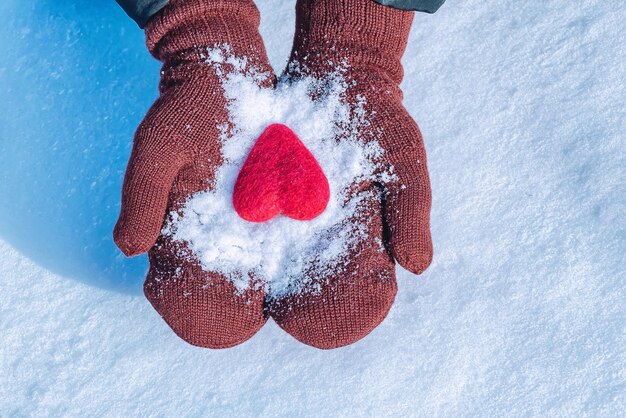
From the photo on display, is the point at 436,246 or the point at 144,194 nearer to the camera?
the point at 144,194

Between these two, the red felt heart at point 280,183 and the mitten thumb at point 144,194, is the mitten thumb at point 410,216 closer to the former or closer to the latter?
the red felt heart at point 280,183

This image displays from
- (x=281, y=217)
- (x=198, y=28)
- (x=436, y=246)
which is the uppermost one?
(x=198, y=28)

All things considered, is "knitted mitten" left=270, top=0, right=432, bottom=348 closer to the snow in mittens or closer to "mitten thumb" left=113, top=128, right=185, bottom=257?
the snow in mittens

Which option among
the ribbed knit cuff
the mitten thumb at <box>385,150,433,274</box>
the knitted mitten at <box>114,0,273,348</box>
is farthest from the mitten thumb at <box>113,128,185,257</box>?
the mitten thumb at <box>385,150,433,274</box>

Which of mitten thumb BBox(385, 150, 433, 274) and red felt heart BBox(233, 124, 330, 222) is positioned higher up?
red felt heart BBox(233, 124, 330, 222)

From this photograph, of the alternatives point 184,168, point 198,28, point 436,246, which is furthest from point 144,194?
point 436,246

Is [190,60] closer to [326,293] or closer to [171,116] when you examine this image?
[171,116]

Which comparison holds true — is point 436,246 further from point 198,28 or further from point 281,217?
point 198,28

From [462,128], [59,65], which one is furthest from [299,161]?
[59,65]
